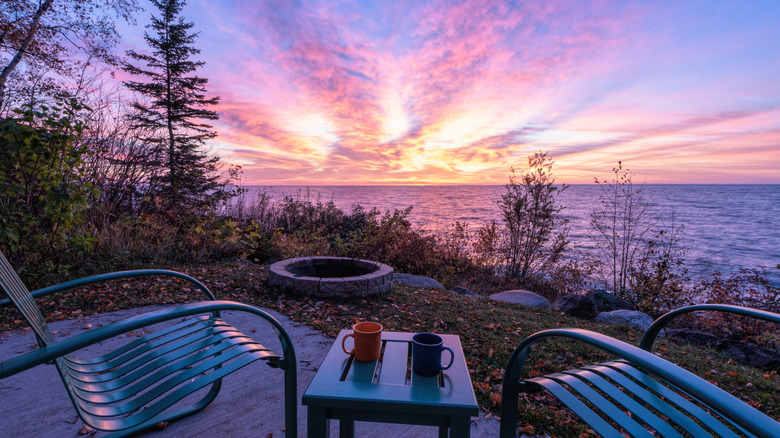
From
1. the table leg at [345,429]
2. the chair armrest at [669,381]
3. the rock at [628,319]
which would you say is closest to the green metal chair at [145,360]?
the table leg at [345,429]

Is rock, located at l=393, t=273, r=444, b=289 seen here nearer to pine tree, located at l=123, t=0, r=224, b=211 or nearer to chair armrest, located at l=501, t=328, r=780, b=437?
chair armrest, located at l=501, t=328, r=780, b=437

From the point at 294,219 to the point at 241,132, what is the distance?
14.8ft

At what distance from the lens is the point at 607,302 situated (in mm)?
6000

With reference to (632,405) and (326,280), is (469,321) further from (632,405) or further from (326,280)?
(632,405)

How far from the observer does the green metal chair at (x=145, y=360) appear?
1197 mm

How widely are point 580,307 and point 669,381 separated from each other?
17.5 feet

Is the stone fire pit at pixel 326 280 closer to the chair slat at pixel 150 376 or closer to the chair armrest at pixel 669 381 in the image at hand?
the chair slat at pixel 150 376

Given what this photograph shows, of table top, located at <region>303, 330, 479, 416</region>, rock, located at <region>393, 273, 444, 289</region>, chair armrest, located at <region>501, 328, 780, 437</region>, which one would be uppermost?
chair armrest, located at <region>501, 328, 780, 437</region>

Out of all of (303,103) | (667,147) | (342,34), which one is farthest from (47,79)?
(667,147)

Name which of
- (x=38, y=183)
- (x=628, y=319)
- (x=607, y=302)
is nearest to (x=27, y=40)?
(x=38, y=183)

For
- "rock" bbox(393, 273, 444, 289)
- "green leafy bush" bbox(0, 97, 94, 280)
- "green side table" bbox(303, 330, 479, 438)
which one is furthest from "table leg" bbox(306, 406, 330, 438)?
"rock" bbox(393, 273, 444, 289)

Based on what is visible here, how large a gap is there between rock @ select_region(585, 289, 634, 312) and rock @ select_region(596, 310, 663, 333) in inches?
25.9

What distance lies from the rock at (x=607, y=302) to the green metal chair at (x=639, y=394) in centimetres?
493

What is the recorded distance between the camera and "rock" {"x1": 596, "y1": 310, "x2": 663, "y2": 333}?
4.80 meters
